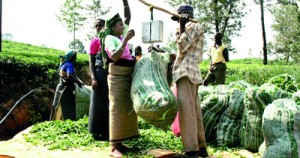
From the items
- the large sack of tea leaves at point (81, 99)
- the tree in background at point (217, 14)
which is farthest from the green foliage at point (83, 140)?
the tree in background at point (217, 14)

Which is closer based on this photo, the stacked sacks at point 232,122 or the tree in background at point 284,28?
the stacked sacks at point 232,122

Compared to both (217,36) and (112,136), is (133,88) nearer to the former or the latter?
(112,136)

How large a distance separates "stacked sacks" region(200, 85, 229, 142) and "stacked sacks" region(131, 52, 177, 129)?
4.37ft

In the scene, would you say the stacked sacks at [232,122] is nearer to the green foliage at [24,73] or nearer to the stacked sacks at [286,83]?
the stacked sacks at [286,83]

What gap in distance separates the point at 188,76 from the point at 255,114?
125cm

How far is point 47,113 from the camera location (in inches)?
397

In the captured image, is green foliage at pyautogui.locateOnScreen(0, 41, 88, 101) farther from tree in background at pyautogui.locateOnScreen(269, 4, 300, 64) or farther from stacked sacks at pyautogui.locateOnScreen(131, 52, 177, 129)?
tree in background at pyautogui.locateOnScreen(269, 4, 300, 64)

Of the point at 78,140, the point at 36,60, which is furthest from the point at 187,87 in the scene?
the point at 36,60

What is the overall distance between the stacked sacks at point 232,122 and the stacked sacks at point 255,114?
210mm

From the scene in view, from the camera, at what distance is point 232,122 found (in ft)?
17.5

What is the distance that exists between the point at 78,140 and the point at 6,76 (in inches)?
185

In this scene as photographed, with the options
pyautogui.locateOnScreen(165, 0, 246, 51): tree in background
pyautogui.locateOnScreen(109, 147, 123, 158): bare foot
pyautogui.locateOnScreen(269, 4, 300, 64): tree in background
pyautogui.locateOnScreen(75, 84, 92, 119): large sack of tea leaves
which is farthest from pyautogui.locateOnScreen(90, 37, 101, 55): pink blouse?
pyautogui.locateOnScreen(269, 4, 300, 64): tree in background

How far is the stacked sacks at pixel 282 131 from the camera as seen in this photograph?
4020mm

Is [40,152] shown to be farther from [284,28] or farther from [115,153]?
[284,28]
